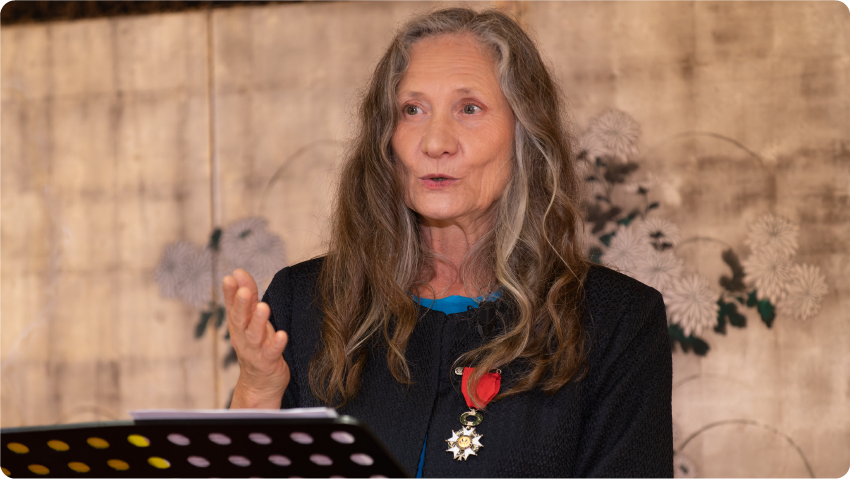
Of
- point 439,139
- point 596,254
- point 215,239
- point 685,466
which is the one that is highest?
point 439,139

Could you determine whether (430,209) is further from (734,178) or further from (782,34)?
(782,34)

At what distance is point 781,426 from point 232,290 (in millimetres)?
2926

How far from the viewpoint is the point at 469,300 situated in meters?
2.03

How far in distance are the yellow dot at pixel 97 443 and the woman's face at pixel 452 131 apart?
1022mm

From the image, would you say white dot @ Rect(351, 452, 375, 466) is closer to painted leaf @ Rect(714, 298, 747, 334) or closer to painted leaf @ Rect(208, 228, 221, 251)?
painted leaf @ Rect(714, 298, 747, 334)

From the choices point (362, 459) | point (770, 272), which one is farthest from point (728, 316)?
point (362, 459)

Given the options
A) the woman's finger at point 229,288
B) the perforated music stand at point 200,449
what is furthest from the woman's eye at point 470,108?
the perforated music stand at point 200,449

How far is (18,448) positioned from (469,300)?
114 cm

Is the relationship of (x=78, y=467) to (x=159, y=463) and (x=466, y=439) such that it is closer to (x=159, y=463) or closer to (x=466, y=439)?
(x=159, y=463)

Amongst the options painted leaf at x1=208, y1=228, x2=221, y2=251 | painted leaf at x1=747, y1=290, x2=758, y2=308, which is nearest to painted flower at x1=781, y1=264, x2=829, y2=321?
painted leaf at x1=747, y1=290, x2=758, y2=308

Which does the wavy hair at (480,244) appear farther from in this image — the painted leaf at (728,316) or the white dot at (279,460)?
the painted leaf at (728,316)

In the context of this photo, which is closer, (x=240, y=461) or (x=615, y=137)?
(x=240, y=461)

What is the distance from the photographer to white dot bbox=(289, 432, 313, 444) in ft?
3.39

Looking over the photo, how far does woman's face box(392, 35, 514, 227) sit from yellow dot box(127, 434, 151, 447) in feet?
3.31
